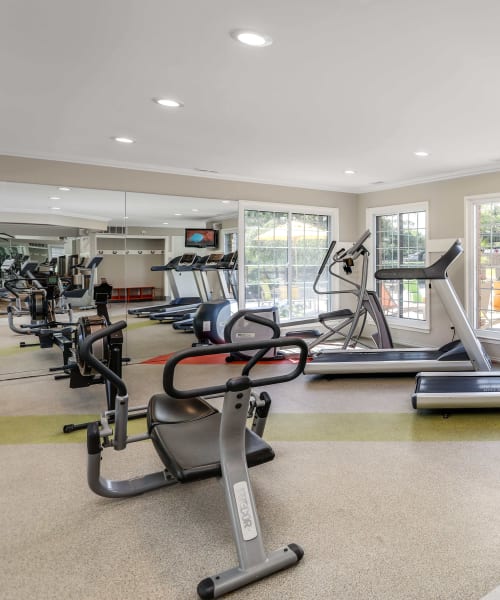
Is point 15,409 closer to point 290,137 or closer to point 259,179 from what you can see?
point 290,137

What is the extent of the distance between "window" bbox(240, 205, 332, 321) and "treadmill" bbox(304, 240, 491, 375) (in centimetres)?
152

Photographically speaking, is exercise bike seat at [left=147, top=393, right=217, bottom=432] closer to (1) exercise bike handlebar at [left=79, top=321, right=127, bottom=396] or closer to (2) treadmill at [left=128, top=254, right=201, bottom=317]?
(1) exercise bike handlebar at [left=79, top=321, right=127, bottom=396]

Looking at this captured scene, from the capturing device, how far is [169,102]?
3084 millimetres

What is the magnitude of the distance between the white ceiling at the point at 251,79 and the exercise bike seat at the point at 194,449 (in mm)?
1897

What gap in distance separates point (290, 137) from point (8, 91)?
2.19m

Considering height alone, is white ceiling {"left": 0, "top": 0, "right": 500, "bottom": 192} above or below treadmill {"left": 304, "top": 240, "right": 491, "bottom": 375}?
above

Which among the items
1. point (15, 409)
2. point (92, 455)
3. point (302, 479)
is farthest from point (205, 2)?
point (15, 409)

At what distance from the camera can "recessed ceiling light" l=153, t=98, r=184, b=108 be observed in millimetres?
3035

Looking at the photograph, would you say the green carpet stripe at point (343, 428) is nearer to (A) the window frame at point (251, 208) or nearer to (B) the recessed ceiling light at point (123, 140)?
(B) the recessed ceiling light at point (123, 140)

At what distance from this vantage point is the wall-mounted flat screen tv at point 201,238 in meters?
5.66

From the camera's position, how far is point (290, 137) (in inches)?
157

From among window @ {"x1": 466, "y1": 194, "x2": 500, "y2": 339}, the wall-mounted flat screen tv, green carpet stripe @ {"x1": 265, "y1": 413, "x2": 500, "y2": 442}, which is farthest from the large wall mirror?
window @ {"x1": 466, "y1": 194, "x2": 500, "y2": 339}

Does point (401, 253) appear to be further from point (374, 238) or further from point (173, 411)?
point (173, 411)

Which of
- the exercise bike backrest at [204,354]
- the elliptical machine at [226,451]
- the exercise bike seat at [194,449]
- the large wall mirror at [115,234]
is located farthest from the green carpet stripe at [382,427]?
the large wall mirror at [115,234]
